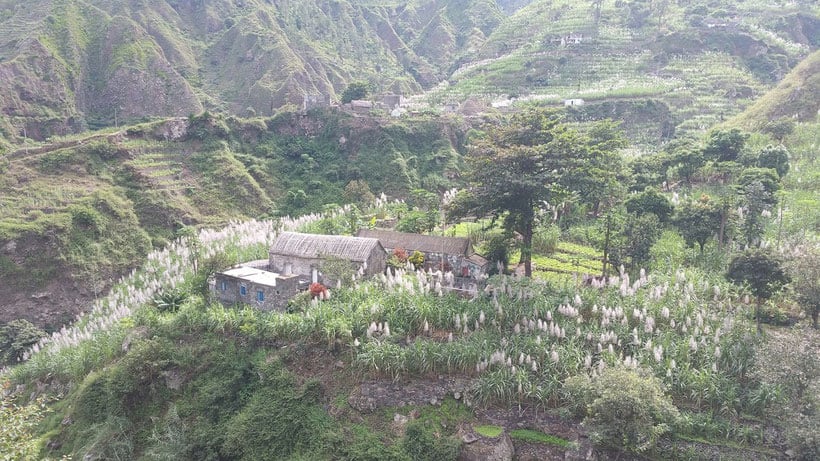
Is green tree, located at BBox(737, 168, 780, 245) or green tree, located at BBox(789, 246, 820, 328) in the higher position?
green tree, located at BBox(737, 168, 780, 245)

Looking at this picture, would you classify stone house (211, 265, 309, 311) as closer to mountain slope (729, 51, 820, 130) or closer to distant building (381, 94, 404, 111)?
mountain slope (729, 51, 820, 130)

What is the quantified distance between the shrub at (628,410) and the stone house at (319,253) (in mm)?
12896

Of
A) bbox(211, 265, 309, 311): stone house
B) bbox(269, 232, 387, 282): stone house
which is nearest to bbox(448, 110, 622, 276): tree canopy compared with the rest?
bbox(269, 232, 387, 282): stone house

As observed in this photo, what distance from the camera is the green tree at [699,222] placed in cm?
2438

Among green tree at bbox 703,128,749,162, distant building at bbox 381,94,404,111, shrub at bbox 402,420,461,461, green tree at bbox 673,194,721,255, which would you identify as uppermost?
distant building at bbox 381,94,404,111

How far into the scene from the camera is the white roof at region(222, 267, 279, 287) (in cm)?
2312

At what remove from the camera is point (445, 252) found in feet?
87.2

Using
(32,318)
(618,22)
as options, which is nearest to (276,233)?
(32,318)

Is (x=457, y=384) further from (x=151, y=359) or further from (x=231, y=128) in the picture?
(x=231, y=128)

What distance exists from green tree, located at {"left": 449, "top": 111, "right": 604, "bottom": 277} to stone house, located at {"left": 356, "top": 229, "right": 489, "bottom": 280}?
2.34m

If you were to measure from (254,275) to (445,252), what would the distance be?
30.0 feet

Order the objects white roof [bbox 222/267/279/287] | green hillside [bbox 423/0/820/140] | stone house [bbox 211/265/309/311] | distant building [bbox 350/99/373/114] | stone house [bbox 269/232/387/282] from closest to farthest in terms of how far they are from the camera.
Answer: stone house [bbox 211/265/309/311] < white roof [bbox 222/267/279/287] < stone house [bbox 269/232/387/282] < distant building [bbox 350/99/373/114] < green hillside [bbox 423/0/820/140]

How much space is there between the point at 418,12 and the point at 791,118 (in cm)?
11202

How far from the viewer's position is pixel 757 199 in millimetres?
24516
